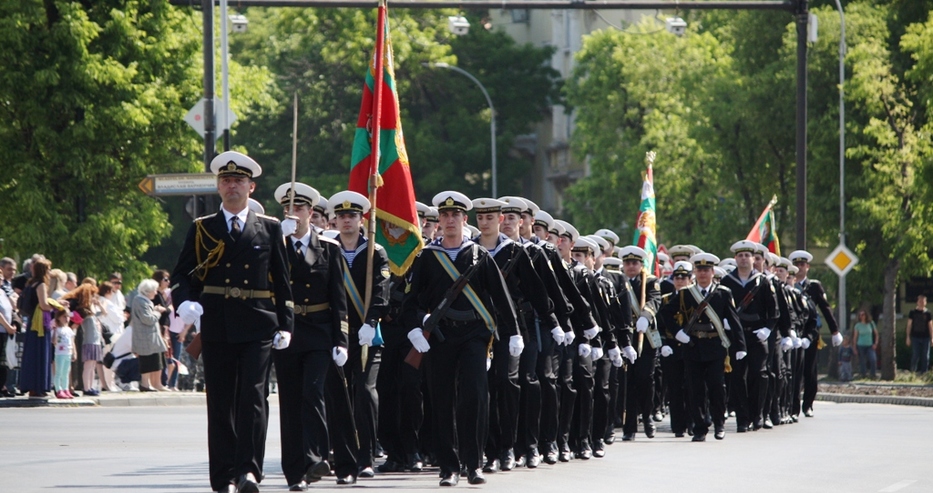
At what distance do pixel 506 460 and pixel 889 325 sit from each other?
22.9m

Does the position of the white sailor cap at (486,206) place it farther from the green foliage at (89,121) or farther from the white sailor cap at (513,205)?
the green foliage at (89,121)

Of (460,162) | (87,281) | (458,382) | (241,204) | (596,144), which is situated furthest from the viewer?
(460,162)

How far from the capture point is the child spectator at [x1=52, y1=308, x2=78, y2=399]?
69.5 ft

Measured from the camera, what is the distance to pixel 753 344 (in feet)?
63.9

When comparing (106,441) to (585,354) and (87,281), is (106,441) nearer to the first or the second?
(585,354)

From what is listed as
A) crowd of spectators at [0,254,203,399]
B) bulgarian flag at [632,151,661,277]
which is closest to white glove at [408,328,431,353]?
crowd of spectators at [0,254,203,399]

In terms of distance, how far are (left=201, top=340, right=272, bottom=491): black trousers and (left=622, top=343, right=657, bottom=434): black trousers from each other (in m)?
7.83

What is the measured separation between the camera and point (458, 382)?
12250mm

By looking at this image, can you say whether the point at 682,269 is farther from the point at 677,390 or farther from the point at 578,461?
the point at 578,461

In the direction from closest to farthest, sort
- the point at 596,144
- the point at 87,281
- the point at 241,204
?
the point at 241,204, the point at 87,281, the point at 596,144

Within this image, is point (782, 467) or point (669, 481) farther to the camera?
point (782, 467)

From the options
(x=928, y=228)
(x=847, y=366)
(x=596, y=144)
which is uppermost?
(x=596, y=144)

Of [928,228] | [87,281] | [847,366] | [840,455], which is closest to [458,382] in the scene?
[840,455]

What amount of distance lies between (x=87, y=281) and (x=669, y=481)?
1160 cm
